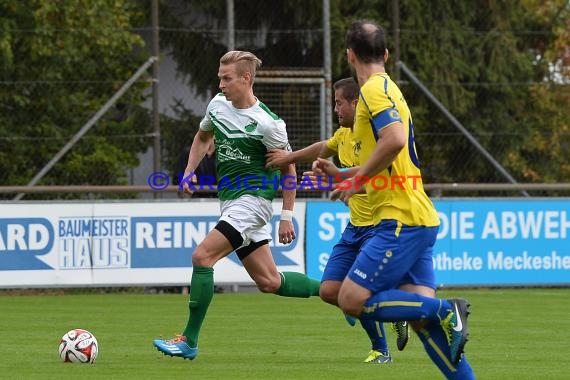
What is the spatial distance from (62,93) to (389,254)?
12526mm

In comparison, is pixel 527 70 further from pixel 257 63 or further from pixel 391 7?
pixel 257 63

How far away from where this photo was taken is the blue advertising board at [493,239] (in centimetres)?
1770

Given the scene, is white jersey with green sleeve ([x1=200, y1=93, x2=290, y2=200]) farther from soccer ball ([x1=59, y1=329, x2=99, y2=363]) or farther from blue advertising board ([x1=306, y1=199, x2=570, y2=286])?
blue advertising board ([x1=306, y1=199, x2=570, y2=286])

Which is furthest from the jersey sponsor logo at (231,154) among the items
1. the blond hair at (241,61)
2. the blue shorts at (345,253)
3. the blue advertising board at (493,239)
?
the blue advertising board at (493,239)

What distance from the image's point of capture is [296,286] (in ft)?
34.9

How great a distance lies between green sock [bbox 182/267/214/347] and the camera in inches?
387

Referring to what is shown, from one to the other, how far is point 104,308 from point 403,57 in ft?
24.2

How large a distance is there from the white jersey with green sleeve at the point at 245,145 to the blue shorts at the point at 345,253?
100 cm

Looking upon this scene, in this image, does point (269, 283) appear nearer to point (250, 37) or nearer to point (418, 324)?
point (418, 324)

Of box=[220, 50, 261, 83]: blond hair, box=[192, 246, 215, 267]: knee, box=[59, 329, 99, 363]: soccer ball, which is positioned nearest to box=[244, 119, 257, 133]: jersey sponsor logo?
box=[220, 50, 261, 83]: blond hair

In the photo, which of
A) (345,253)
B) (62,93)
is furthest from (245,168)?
(62,93)

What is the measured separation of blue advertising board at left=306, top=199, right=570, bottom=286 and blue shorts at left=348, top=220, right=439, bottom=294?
10.0 metres

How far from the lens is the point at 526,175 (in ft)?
70.7

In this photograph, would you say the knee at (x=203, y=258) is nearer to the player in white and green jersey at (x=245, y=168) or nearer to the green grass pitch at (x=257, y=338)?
the player in white and green jersey at (x=245, y=168)
